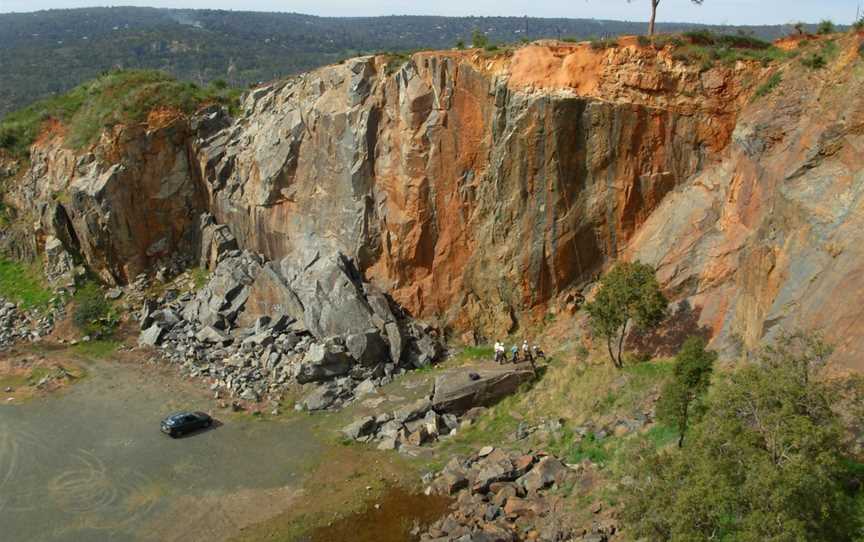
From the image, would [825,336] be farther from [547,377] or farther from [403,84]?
[403,84]

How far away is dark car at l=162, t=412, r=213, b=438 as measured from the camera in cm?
2584

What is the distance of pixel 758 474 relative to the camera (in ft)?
38.2

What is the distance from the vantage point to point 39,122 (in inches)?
1875

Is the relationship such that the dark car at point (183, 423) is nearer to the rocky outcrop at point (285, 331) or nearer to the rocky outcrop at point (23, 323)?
the rocky outcrop at point (285, 331)

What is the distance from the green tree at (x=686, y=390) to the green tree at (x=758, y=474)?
16.7 feet

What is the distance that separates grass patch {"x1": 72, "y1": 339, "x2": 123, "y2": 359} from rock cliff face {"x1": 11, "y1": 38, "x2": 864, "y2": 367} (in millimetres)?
6757

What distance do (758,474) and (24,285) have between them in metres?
42.1

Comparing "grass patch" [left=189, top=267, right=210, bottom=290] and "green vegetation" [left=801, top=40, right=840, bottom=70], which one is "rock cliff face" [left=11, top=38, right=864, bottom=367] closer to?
"green vegetation" [left=801, top=40, right=840, bottom=70]

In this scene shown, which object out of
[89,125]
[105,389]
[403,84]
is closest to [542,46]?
[403,84]

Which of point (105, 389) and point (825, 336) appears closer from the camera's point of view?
point (825, 336)

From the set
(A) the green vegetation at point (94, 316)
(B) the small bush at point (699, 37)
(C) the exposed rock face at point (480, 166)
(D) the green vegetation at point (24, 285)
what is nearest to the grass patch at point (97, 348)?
(A) the green vegetation at point (94, 316)

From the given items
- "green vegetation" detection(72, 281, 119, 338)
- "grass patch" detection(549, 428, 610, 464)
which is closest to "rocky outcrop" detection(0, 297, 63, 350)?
"green vegetation" detection(72, 281, 119, 338)

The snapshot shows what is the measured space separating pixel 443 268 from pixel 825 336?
59.6 feet

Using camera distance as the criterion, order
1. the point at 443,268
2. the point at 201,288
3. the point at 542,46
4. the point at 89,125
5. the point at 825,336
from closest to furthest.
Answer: the point at 825,336, the point at 542,46, the point at 443,268, the point at 201,288, the point at 89,125
